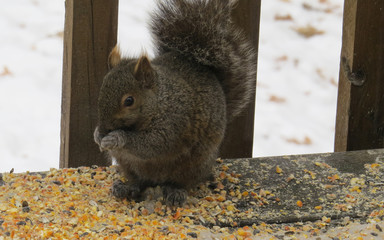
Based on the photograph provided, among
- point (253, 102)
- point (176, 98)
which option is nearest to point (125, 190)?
point (176, 98)

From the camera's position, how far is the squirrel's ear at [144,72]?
2.65 meters

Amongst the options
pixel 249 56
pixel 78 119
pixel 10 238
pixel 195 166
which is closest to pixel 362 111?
pixel 249 56

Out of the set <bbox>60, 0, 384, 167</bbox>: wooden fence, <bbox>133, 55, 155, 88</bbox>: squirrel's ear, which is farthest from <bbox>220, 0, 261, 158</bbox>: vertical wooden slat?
<bbox>133, 55, 155, 88</bbox>: squirrel's ear

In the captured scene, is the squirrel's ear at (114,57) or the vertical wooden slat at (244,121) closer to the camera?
the squirrel's ear at (114,57)

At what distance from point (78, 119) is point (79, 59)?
27 centimetres

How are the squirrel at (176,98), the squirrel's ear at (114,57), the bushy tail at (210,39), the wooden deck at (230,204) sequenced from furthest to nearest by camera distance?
the bushy tail at (210,39) < the squirrel's ear at (114,57) < the squirrel at (176,98) < the wooden deck at (230,204)

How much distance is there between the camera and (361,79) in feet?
11.0

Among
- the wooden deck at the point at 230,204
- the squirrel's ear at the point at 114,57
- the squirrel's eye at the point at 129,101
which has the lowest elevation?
the wooden deck at the point at 230,204

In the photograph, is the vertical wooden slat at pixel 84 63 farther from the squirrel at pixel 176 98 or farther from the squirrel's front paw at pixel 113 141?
the squirrel's front paw at pixel 113 141

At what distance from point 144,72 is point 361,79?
1.20m

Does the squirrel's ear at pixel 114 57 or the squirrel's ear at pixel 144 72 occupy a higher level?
the squirrel's ear at pixel 114 57

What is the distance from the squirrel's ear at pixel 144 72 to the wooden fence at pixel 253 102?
1.55ft

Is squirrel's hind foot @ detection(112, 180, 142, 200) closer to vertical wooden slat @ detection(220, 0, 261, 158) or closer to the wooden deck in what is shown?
the wooden deck

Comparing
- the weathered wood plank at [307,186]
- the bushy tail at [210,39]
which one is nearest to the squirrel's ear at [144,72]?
the bushy tail at [210,39]
